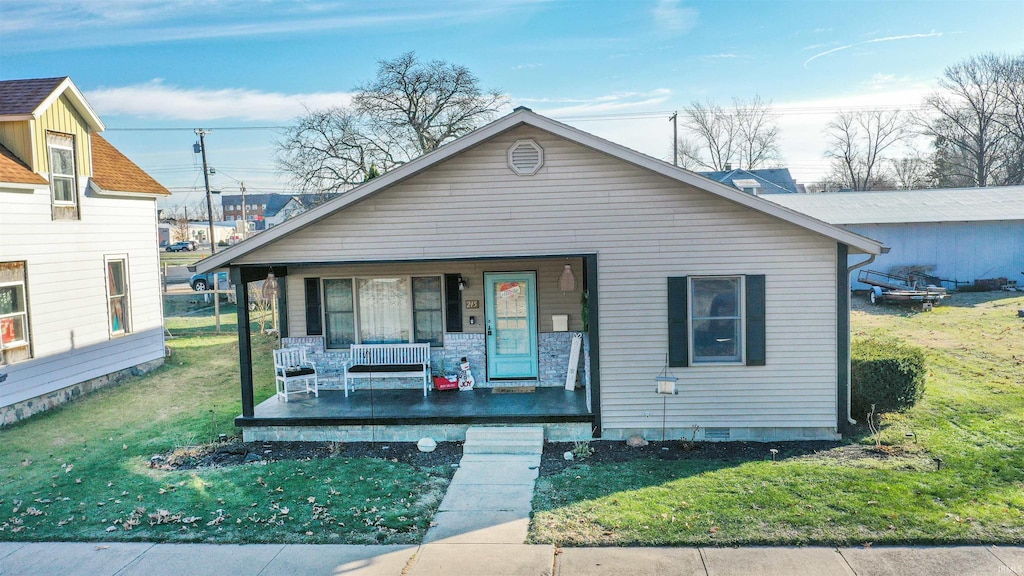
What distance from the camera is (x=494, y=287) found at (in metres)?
12.1

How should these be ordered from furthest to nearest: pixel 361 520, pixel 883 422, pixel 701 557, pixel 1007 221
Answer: pixel 1007 221, pixel 883 422, pixel 361 520, pixel 701 557

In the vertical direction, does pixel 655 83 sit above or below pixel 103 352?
above

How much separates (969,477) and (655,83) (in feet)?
83.8

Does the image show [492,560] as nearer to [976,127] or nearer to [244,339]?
[244,339]

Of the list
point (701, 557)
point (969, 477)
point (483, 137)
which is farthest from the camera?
point (483, 137)

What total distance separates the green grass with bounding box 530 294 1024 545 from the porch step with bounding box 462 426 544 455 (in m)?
0.97

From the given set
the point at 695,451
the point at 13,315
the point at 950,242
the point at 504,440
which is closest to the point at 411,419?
the point at 504,440

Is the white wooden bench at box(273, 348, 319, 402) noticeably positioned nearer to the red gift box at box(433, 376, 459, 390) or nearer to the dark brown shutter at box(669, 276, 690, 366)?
the red gift box at box(433, 376, 459, 390)

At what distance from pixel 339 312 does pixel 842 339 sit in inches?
322

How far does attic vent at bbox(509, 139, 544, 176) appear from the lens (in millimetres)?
9852

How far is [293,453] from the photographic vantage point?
10.0 m

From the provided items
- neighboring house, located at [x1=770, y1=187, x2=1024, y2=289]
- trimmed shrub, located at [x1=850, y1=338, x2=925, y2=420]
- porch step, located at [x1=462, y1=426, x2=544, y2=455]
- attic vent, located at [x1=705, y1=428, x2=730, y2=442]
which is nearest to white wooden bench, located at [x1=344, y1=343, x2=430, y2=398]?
porch step, located at [x1=462, y1=426, x2=544, y2=455]

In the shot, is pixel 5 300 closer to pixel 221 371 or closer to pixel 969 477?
pixel 221 371

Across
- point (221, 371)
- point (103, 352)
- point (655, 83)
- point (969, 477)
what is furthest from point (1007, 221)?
point (103, 352)
